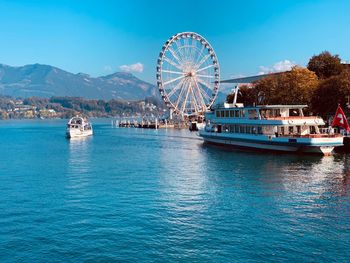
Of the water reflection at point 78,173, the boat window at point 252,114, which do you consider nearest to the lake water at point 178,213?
the water reflection at point 78,173

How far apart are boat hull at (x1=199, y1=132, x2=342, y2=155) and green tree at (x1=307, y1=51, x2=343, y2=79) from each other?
34.6 metres

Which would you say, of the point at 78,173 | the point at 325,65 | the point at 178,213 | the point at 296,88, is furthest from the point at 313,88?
the point at 178,213

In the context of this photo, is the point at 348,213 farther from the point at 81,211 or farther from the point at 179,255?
the point at 81,211

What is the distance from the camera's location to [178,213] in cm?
2864

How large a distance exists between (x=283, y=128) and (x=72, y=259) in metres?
47.8

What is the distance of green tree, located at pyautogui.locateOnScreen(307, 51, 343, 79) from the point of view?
310 ft

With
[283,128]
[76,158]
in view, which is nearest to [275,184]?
[283,128]

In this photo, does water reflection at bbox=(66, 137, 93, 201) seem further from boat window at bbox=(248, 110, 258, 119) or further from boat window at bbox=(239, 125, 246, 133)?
boat window at bbox=(248, 110, 258, 119)

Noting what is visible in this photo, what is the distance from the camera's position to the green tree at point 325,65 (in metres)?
94.4

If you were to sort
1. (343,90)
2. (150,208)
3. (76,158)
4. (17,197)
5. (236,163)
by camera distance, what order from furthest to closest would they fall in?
(343,90), (76,158), (236,163), (17,197), (150,208)

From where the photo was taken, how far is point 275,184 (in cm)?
3869

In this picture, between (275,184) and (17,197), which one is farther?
(275,184)

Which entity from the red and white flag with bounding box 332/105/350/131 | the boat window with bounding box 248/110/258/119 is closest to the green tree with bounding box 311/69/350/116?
the red and white flag with bounding box 332/105/350/131

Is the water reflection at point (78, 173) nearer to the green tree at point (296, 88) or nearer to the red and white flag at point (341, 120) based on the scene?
the red and white flag at point (341, 120)
